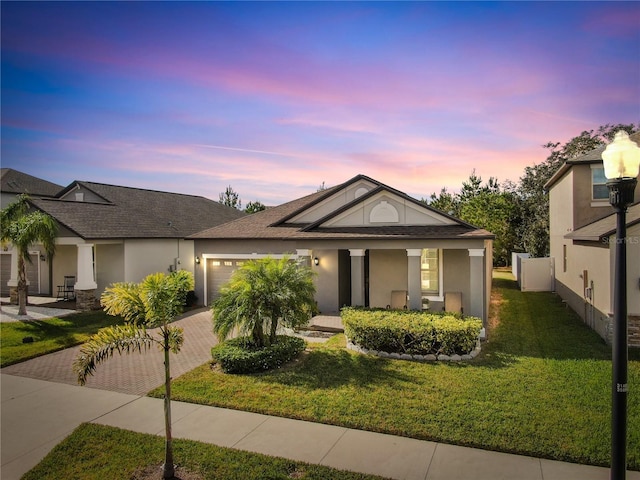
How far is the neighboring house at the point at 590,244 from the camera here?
1049cm

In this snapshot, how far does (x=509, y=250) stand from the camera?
3650 centimetres

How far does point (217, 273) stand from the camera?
17.9 meters

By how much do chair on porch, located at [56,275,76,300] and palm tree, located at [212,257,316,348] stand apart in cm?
1348

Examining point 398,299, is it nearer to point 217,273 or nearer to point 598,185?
point 217,273

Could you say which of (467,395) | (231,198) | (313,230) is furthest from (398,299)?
(231,198)

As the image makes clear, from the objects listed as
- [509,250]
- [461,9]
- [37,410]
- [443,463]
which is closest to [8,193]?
[37,410]

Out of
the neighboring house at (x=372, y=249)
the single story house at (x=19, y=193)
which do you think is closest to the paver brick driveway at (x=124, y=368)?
the neighboring house at (x=372, y=249)

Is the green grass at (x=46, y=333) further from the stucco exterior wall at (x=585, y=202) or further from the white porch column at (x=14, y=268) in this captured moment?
the stucco exterior wall at (x=585, y=202)

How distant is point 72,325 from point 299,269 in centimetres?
937

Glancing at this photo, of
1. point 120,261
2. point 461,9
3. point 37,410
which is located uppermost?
point 461,9

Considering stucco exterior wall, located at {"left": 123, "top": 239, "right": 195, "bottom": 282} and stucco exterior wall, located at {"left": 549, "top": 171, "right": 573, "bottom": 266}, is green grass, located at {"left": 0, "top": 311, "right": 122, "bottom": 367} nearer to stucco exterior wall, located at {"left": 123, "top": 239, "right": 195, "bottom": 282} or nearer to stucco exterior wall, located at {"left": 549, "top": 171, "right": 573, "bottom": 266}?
stucco exterior wall, located at {"left": 123, "top": 239, "right": 195, "bottom": 282}

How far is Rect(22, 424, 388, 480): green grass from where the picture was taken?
524 cm

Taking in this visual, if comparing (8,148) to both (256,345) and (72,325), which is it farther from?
(256,345)

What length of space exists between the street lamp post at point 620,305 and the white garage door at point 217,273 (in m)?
14.8
